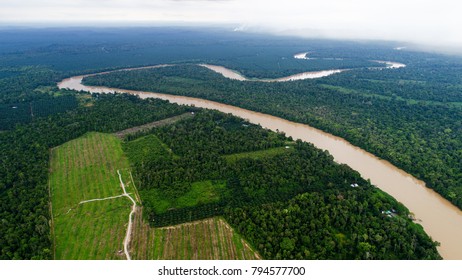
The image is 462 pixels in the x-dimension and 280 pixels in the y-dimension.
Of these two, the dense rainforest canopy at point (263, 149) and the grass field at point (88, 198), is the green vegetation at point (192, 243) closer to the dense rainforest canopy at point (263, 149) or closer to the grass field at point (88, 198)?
the dense rainforest canopy at point (263, 149)

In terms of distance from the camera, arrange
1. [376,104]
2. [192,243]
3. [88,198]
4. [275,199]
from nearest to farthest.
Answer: [192,243] → [275,199] → [88,198] → [376,104]

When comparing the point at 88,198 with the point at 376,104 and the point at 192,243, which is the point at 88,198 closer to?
the point at 192,243

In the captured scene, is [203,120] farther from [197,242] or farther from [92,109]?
[197,242]

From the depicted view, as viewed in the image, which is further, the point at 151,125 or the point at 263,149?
the point at 151,125

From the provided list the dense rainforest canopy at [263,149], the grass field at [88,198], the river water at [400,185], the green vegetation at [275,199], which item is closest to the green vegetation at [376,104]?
the dense rainforest canopy at [263,149]

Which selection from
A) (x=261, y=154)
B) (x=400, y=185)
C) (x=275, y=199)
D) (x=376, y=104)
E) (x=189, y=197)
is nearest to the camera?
(x=275, y=199)

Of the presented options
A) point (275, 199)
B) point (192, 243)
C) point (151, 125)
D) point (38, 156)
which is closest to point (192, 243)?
point (192, 243)
